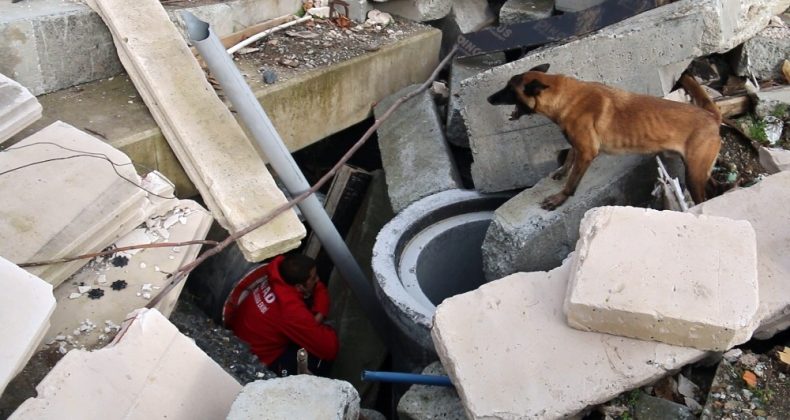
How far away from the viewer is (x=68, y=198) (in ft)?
12.3

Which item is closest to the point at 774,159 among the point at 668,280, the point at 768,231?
the point at 768,231

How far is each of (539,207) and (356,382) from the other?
6.50ft

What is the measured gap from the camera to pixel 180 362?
3.23 meters

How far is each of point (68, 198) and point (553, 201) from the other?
2.59 m

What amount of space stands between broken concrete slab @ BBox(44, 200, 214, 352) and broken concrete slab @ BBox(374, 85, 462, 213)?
1.46 metres

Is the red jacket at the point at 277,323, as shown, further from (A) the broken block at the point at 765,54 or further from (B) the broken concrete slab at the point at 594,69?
(A) the broken block at the point at 765,54

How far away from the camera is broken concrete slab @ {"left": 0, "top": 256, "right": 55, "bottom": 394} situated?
284 cm

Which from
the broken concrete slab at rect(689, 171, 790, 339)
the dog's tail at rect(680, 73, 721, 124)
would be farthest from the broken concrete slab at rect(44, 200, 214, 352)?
the dog's tail at rect(680, 73, 721, 124)

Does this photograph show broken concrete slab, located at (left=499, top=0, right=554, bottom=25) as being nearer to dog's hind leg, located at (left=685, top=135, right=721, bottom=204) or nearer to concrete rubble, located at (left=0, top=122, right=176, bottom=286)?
dog's hind leg, located at (left=685, top=135, right=721, bottom=204)

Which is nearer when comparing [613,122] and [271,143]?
[613,122]

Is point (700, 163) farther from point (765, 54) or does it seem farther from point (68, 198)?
point (68, 198)

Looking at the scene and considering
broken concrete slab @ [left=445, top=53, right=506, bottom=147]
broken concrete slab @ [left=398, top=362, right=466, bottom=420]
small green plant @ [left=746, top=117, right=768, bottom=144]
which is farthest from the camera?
broken concrete slab @ [left=445, top=53, right=506, bottom=147]

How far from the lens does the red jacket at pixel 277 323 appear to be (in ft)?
15.5

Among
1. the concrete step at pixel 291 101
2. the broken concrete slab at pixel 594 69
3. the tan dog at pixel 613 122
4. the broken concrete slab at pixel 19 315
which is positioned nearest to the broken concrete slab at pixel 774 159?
the tan dog at pixel 613 122
